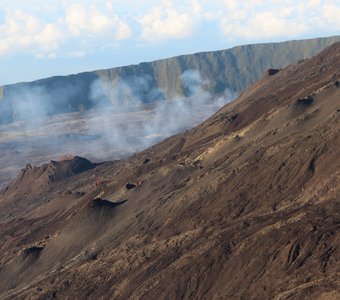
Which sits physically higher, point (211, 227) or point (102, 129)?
point (211, 227)

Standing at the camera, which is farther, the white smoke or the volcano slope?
the white smoke

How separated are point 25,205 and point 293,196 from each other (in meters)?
47.8

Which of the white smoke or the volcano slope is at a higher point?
the volcano slope

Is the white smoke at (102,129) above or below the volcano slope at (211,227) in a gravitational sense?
below

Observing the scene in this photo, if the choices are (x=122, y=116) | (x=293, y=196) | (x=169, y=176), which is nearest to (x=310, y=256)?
(x=293, y=196)

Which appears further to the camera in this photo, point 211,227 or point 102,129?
point 102,129

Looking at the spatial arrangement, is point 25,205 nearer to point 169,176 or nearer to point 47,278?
point 169,176

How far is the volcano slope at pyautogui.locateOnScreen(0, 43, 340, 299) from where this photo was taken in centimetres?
3369

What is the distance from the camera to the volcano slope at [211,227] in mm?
Result: 33688

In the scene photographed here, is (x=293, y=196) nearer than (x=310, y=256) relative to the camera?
No

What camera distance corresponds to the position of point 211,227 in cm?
4103

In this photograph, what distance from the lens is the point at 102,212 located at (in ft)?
164

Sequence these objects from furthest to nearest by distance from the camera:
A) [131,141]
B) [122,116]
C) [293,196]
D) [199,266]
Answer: [122,116] < [131,141] < [293,196] < [199,266]

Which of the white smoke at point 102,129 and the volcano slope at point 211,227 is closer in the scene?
the volcano slope at point 211,227
